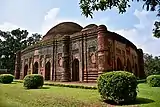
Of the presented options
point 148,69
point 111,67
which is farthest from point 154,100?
point 148,69

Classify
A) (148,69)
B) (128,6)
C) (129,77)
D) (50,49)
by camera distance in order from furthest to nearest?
1. (148,69)
2. (50,49)
3. (129,77)
4. (128,6)

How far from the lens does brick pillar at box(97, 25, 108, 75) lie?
1800cm

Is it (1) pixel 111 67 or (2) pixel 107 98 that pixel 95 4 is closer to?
(2) pixel 107 98

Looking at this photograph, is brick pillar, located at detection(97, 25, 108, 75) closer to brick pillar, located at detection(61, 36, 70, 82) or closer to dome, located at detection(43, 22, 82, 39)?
brick pillar, located at detection(61, 36, 70, 82)

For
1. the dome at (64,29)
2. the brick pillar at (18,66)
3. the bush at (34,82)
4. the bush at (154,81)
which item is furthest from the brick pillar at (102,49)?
the brick pillar at (18,66)

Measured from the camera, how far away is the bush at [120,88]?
360 inches

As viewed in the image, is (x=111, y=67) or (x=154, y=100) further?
(x=111, y=67)

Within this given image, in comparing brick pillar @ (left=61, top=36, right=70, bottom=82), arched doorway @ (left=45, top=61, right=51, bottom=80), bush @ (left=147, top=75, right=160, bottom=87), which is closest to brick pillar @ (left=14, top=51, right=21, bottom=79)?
arched doorway @ (left=45, top=61, right=51, bottom=80)

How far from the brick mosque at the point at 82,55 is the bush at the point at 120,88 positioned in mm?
8428

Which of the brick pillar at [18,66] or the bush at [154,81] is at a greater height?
the brick pillar at [18,66]

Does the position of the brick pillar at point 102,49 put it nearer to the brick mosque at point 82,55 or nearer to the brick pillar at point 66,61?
the brick mosque at point 82,55

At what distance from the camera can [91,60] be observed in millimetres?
20031

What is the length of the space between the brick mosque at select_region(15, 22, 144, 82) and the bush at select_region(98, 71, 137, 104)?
27.7 ft

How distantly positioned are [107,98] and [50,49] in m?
16.1
